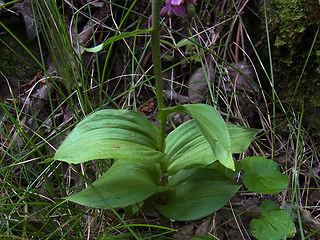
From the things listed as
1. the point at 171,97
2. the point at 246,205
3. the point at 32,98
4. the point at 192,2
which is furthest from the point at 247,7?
the point at 32,98

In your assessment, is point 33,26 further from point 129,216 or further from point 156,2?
point 129,216

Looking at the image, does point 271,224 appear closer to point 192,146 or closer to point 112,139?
point 192,146

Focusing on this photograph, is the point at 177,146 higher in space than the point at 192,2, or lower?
lower

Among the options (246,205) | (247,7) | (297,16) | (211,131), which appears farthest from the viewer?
(247,7)

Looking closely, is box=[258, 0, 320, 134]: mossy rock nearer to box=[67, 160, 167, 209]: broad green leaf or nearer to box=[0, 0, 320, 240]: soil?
box=[0, 0, 320, 240]: soil

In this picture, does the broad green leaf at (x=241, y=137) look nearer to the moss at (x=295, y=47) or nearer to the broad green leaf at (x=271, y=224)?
the broad green leaf at (x=271, y=224)

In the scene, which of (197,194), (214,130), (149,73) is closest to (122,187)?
(197,194)

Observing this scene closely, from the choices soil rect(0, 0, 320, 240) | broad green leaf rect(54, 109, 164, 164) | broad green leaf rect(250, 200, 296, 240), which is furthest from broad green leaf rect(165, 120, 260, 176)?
soil rect(0, 0, 320, 240)
